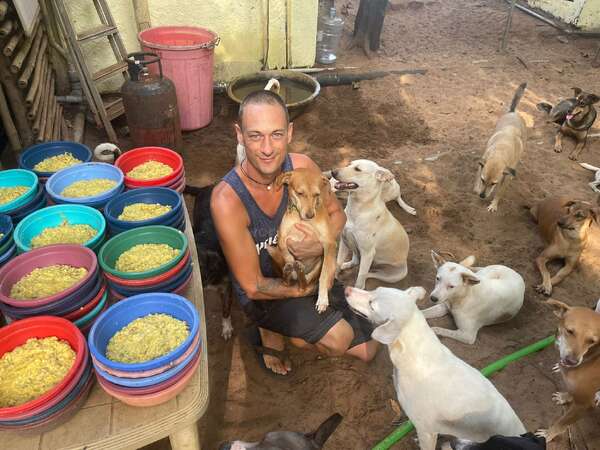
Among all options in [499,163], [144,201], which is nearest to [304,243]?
[144,201]

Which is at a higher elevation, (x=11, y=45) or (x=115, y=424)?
(x=11, y=45)

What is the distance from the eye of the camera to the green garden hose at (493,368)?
3.00 meters

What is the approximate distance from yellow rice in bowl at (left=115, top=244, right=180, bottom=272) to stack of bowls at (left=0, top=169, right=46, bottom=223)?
30.0 inches

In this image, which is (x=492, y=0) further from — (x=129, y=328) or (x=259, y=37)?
(x=129, y=328)

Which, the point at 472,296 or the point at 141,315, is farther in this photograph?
the point at 472,296

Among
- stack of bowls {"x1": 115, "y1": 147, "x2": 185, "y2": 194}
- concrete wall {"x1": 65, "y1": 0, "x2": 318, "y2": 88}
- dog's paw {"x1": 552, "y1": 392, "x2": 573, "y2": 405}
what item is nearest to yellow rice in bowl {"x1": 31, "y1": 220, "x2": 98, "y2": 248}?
stack of bowls {"x1": 115, "y1": 147, "x2": 185, "y2": 194}

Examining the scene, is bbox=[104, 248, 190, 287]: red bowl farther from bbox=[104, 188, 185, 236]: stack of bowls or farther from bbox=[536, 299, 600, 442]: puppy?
bbox=[536, 299, 600, 442]: puppy

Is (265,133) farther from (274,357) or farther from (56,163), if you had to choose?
(274,357)

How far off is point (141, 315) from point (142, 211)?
0.80m

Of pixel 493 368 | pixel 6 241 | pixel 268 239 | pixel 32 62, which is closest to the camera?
pixel 6 241

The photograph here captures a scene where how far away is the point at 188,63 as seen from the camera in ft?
20.6

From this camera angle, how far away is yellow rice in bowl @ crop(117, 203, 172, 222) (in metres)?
2.51

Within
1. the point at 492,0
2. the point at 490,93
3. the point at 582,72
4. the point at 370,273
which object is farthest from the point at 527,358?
the point at 492,0

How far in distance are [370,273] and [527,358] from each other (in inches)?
66.9
